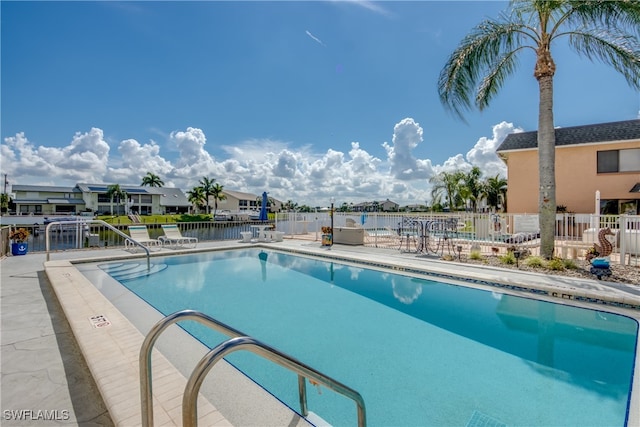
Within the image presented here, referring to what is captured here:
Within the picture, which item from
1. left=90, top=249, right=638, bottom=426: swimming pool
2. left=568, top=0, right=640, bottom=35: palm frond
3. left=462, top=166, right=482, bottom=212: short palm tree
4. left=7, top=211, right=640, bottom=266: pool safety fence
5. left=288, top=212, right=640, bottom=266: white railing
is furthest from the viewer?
left=462, top=166, right=482, bottom=212: short palm tree

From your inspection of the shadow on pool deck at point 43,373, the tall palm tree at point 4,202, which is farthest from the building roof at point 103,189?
the shadow on pool deck at point 43,373

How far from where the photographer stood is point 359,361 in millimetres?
4281

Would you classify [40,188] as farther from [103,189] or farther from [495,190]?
[495,190]

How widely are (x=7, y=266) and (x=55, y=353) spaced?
25.0 ft

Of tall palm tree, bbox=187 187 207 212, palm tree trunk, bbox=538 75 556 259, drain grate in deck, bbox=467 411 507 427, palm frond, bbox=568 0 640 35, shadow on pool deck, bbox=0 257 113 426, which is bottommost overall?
drain grate in deck, bbox=467 411 507 427

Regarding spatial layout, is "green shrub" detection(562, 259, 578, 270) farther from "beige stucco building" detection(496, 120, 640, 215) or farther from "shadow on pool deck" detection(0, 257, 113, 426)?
"beige stucco building" detection(496, 120, 640, 215)

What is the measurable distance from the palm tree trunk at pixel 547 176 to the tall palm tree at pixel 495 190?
29.4m

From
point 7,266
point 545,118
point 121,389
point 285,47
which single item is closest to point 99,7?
point 285,47

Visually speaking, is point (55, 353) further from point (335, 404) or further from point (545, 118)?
point (545, 118)

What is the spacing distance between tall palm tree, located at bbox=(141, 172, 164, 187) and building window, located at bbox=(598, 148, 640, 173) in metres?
76.7

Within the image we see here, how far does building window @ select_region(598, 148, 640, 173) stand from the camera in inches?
633

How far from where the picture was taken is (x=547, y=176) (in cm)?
898

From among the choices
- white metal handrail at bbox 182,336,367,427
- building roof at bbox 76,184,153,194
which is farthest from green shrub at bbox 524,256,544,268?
building roof at bbox 76,184,153,194

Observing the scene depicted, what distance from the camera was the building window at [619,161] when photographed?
52.7 ft
